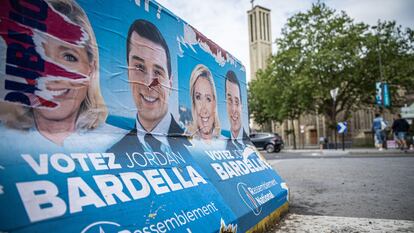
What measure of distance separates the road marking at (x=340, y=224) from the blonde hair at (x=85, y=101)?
194cm

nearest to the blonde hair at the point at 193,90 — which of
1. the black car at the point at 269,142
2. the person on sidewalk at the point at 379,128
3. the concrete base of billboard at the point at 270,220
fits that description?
the concrete base of billboard at the point at 270,220

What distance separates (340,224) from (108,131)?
7.92 feet

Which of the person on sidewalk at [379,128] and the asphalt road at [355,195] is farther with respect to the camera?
the person on sidewalk at [379,128]

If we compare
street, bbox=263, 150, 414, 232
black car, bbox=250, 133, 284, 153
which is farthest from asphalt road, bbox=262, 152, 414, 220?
black car, bbox=250, 133, 284, 153

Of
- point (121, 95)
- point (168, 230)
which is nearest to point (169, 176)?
point (168, 230)

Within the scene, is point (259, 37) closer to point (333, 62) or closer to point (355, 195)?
point (333, 62)

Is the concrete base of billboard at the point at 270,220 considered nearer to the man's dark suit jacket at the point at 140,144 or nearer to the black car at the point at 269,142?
the man's dark suit jacket at the point at 140,144

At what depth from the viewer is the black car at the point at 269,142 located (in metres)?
19.7

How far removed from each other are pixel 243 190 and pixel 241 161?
71 centimetres

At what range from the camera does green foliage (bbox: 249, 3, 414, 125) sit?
71.1 ft

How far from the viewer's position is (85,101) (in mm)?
1818

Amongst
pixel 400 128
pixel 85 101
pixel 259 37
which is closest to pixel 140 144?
pixel 85 101

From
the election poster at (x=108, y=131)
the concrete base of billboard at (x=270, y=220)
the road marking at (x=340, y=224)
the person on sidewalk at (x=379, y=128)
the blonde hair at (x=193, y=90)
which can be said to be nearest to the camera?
the election poster at (x=108, y=131)

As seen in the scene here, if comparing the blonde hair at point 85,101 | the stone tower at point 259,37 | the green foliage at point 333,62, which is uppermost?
the stone tower at point 259,37
